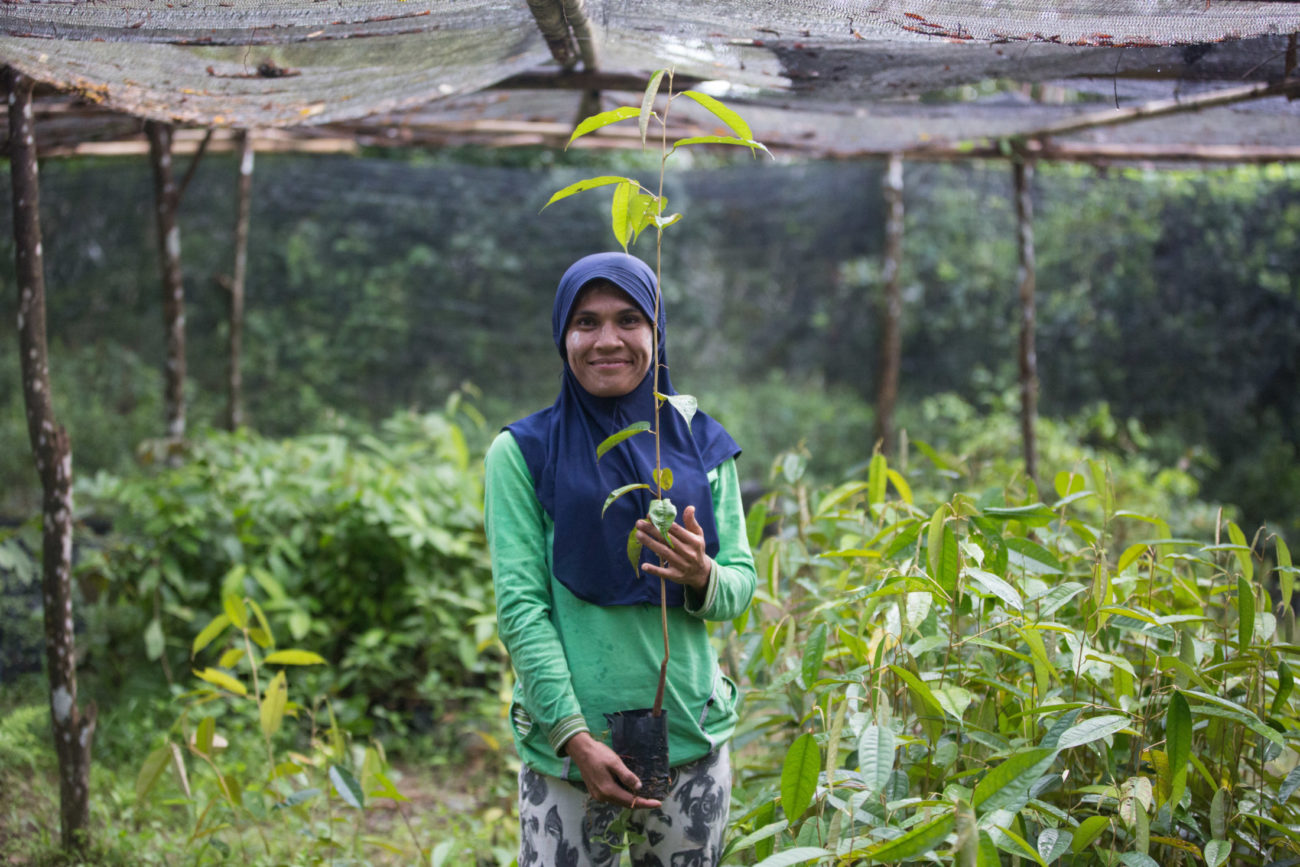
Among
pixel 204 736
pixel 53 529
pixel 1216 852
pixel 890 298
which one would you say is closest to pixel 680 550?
pixel 1216 852

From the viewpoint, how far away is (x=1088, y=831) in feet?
4.94

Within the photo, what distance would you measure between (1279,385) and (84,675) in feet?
23.0

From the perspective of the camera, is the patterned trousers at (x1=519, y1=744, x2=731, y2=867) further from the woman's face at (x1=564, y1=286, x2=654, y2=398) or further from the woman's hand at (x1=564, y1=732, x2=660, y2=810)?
the woman's face at (x1=564, y1=286, x2=654, y2=398)

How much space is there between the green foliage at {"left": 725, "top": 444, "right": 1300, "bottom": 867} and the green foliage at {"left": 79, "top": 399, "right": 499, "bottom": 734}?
1.81 m

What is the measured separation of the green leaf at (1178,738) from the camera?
152 centimetres

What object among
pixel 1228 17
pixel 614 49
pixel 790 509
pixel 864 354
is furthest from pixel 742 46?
pixel 864 354

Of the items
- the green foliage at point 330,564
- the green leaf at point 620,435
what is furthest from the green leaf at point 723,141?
the green foliage at point 330,564

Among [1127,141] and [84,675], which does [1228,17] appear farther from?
[84,675]

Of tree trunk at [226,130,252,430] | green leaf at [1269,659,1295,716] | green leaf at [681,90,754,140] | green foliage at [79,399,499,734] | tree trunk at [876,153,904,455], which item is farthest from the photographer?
tree trunk at [876,153,904,455]

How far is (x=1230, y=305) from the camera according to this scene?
253 inches

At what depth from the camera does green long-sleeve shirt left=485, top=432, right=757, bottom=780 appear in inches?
58.4

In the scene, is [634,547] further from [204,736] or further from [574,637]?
[204,736]

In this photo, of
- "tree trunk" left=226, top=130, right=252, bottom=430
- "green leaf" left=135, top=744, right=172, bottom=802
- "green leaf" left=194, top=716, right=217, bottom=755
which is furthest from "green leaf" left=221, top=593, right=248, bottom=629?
"tree trunk" left=226, top=130, right=252, bottom=430

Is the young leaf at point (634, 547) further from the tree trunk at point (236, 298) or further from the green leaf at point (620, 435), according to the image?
the tree trunk at point (236, 298)
